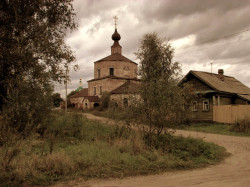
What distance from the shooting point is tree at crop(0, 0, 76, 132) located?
401 inches

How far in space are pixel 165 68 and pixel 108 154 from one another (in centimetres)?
2169

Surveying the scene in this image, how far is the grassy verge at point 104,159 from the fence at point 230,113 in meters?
11.8

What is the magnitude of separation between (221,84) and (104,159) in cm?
2157

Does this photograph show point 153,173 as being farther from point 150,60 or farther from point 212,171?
point 150,60

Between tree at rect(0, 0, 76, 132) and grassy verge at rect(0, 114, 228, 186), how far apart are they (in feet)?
7.59

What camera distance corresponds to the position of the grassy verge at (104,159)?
18.3 feet

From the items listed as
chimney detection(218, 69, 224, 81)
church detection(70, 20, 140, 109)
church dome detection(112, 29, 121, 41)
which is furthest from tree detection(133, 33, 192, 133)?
church dome detection(112, 29, 121, 41)

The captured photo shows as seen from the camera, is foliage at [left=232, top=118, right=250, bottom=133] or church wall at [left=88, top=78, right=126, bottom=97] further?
church wall at [left=88, top=78, right=126, bottom=97]

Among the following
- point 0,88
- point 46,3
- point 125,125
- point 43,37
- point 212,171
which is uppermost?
point 46,3

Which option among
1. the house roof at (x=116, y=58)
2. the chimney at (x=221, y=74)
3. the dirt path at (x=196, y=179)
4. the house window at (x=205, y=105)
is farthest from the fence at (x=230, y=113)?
the house roof at (x=116, y=58)

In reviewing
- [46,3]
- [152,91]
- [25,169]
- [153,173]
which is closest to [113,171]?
[153,173]

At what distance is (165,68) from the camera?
1085 inches

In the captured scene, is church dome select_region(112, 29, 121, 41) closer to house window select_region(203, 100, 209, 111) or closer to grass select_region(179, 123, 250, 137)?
house window select_region(203, 100, 209, 111)

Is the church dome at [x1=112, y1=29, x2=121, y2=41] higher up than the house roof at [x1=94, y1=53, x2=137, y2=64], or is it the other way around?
the church dome at [x1=112, y1=29, x2=121, y2=41]
